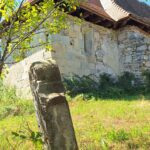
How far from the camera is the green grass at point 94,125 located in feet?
18.2

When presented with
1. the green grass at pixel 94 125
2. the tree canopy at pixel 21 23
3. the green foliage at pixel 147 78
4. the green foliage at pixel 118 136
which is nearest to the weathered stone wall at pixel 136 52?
the green foliage at pixel 147 78

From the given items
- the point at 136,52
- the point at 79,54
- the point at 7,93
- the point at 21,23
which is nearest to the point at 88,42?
the point at 79,54

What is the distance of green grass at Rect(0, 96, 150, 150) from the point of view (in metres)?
5.54

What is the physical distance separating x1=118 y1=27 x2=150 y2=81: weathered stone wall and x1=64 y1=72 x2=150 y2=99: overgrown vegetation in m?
0.36

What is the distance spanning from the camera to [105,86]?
1447cm

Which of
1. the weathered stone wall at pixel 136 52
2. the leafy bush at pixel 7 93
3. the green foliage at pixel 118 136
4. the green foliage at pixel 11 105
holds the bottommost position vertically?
the green foliage at pixel 118 136

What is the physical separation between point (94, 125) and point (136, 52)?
9.17 metres

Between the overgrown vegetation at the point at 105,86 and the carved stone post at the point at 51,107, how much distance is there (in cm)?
829

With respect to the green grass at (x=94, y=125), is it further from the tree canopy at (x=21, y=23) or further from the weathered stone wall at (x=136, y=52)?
the weathered stone wall at (x=136, y=52)

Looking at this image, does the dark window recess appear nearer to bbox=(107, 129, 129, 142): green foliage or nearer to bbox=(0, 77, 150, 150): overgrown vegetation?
bbox=(0, 77, 150, 150): overgrown vegetation

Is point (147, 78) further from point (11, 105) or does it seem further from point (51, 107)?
point (51, 107)

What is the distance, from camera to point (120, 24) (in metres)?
16.3

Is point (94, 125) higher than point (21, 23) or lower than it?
lower

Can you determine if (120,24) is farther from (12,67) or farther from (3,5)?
(3,5)
